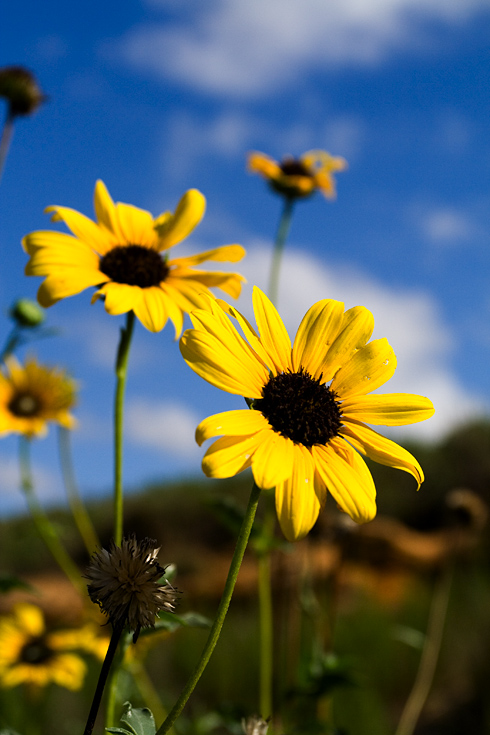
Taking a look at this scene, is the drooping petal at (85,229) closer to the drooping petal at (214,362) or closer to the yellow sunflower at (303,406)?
the yellow sunflower at (303,406)

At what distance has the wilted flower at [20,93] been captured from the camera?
2.99 metres

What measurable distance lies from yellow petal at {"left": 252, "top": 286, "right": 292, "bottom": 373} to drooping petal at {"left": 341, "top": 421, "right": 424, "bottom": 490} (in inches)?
6.6

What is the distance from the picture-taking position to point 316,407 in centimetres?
120

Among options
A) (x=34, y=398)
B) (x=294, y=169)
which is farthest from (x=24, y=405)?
(x=294, y=169)

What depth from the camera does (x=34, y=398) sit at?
311 centimetres

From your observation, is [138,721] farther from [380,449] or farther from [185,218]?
[185,218]

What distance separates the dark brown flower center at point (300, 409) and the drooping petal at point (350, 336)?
89 millimetres

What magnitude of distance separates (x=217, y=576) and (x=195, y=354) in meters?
9.01

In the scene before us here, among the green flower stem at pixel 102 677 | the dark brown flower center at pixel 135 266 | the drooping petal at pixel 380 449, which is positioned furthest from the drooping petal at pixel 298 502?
the dark brown flower center at pixel 135 266

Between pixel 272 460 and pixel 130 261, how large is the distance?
779 millimetres

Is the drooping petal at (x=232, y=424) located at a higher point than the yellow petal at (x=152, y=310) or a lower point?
lower

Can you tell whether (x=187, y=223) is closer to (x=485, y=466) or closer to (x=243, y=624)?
(x=243, y=624)

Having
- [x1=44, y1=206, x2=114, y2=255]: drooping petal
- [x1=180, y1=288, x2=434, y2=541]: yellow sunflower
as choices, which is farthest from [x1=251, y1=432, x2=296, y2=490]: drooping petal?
[x1=44, y1=206, x2=114, y2=255]: drooping petal

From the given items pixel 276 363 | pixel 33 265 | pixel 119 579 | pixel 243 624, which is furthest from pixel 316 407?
pixel 243 624
